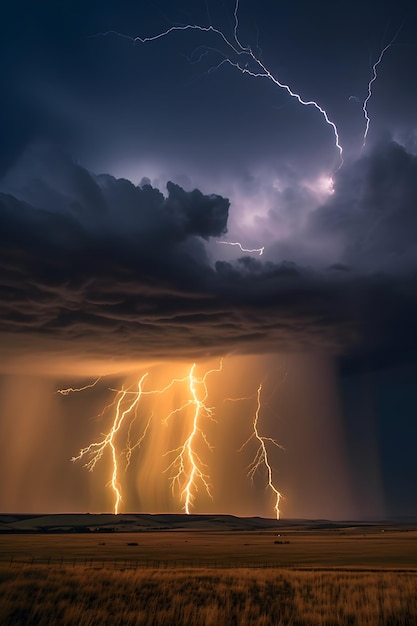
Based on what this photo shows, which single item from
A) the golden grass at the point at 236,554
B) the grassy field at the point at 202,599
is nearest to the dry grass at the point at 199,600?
the grassy field at the point at 202,599

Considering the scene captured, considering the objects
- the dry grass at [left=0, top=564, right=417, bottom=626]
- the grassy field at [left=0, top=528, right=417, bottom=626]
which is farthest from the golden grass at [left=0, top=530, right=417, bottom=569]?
the dry grass at [left=0, top=564, right=417, bottom=626]

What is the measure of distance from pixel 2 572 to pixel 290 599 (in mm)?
10306

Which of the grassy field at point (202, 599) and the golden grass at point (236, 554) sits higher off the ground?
the grassy field at point (202, 599)

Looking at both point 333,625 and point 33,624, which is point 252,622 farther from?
point 33,624

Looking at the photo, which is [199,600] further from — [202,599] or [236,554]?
[236,554]

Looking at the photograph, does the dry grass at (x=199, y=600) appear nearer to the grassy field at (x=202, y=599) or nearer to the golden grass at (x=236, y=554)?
the grassy field at (x=202, y=599)

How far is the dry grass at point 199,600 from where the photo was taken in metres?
13.6

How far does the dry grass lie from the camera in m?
13.6

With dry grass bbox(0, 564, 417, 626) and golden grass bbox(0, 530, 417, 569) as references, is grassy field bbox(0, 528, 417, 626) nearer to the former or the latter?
dry grass bbox(0, 564, 417, 626)

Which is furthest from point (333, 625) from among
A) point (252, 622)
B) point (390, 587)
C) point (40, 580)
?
point (40, 580)

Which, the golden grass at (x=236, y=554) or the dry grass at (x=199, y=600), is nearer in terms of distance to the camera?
the dry grass at (x=199, y=600)

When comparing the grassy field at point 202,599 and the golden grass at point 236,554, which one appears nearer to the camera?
the grassy field at point 202,599

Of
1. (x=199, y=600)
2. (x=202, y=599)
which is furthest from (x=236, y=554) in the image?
(x=199, y=600)

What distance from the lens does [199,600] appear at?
1611 centimetres
